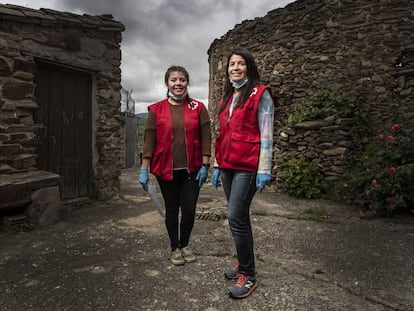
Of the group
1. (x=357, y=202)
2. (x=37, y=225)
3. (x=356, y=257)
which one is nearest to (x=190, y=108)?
(x=356, y=257)

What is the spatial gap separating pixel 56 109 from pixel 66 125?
28cm

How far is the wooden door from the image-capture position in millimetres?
4379

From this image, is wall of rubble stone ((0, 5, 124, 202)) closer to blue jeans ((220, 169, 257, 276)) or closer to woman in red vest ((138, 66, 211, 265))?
woman in red vest ((138, 66, 211, 265))

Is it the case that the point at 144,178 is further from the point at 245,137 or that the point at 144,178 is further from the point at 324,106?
the point at 324,106

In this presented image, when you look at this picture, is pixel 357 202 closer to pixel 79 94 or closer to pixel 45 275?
pixel 45 275

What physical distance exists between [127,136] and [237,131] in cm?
1034

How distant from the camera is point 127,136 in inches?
465

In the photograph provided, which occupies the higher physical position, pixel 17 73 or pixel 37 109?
pixel 17 73

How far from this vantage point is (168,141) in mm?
2439

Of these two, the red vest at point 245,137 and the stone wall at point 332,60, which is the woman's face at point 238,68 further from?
the stone wall at point 332,60

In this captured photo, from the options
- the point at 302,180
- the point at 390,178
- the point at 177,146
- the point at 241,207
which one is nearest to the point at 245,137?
the point at 241,207

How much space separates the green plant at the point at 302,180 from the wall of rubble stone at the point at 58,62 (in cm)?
323

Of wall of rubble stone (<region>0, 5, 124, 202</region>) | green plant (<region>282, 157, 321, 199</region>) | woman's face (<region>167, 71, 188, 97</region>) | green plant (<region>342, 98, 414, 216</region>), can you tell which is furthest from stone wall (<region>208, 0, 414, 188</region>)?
woman's face (<region>167, 71, 188, 97</region>)

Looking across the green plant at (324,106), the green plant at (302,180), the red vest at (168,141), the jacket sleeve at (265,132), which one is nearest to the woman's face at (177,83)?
the red vest at (168,141)
